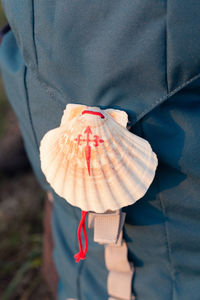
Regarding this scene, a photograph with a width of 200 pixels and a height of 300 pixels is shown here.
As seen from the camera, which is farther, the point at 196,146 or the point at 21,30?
the point at 21,30

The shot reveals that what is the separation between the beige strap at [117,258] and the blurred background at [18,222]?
0.82m

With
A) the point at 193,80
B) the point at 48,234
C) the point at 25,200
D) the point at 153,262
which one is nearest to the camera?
the point at 193,80

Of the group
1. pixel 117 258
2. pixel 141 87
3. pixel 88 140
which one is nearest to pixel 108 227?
pixel 117 258

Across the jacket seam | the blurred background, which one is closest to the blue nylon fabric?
Answer: the jacket seam

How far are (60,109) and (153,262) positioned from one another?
47 cm

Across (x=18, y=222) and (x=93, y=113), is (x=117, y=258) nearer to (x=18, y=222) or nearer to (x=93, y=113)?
(x=93, y=113)

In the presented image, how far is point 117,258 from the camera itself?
3.04ft

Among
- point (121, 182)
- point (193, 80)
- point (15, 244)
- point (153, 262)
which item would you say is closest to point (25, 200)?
point (15, 244)

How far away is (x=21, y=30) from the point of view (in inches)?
32.7

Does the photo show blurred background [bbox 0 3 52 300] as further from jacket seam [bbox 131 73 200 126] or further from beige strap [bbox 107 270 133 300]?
jacket seam [bbox 131 73 200 126]

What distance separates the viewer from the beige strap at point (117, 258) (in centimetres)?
92

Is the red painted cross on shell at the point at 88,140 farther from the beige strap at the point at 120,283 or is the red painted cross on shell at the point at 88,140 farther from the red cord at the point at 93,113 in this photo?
the beige strap at the point at 120,283

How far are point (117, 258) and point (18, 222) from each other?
1.16 metres

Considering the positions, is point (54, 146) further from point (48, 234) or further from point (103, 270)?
point (48, 234)
